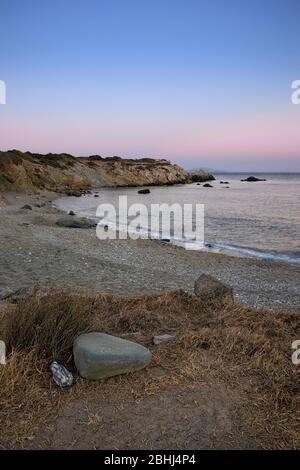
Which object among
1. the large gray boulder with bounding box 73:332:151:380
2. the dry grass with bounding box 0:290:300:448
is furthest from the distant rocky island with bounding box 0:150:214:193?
the large gray boulder with bounding box 73:332:151:380

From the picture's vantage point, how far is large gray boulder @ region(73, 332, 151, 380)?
4.14 meters

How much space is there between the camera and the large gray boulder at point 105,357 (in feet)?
13.6

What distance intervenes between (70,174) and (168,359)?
67685 mm

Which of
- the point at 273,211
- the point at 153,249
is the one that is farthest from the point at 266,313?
the point at 273,211

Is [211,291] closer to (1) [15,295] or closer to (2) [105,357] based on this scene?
(2) [105,357]

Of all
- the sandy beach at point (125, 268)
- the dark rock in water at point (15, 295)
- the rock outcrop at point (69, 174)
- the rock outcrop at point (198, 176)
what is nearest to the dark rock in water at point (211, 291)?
the sandy beach at point (125, 268)

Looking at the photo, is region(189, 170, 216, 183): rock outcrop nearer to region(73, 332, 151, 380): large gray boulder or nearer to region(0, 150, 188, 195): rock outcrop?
region(0, 150, 188, 195): rock outcrop

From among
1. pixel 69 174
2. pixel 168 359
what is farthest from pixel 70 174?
pixel 168 359

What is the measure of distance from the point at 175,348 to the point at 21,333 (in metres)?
1.97

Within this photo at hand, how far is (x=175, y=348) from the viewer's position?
16.5 ft

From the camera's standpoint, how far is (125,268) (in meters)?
12.5

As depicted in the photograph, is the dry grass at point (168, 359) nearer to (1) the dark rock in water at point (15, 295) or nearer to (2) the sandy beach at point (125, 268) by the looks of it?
(1) the dark rock in water at point (15, 295)

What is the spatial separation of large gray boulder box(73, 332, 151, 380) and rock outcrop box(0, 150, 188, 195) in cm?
4059
